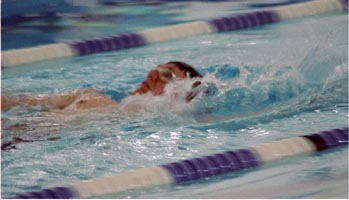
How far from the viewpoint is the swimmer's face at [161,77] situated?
415 cm

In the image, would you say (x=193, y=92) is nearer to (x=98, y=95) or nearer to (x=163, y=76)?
(x=163, y=76)

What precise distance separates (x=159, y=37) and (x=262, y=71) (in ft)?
3.38

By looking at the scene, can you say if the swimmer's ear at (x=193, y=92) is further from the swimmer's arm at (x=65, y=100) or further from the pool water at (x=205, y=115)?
the swimmer's arm at (x=65, y=100)

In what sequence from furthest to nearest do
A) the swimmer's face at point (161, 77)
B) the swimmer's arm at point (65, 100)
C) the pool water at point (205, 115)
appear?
the swimmer's arm at point (65, 100), the swimmer's face at point (161, 77), the pool water at point (205, 115)

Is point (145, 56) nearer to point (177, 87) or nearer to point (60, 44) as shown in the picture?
point (60, 44)

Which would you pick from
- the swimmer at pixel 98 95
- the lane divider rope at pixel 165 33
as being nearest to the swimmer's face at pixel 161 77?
the swimmer at pixel 98 95

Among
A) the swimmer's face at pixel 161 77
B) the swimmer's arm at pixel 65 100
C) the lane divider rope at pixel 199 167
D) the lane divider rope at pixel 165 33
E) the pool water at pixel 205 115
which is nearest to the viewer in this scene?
the lane divider rope at pixel 199 167

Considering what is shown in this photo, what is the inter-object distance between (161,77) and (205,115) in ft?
0.73

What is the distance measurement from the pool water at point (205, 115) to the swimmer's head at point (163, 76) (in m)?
0.04

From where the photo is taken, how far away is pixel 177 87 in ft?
13.6

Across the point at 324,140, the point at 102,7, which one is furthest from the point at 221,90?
the point at 102,7

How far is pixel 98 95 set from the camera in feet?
14.1

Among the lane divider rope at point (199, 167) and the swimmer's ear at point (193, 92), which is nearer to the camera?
the lane divider rope at point (199, 167)

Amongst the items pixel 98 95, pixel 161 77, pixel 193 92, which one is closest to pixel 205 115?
pixel 193 92
